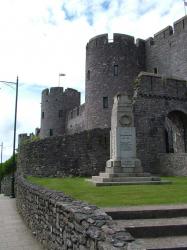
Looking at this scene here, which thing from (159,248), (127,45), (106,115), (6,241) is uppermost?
(127,45)

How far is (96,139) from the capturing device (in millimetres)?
→ 22172

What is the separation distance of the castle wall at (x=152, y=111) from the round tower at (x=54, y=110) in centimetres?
2220

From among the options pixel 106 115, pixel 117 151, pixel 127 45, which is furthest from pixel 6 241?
pixel 127 45

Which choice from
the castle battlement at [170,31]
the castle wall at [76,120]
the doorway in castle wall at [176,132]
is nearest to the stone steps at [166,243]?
the doorway in castle wall at [176,132]

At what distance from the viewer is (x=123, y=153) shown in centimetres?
1366

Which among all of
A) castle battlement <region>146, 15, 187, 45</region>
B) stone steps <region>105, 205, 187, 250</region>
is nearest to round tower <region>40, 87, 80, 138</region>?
castle battlement <region>146, 15, 187, 45</region>

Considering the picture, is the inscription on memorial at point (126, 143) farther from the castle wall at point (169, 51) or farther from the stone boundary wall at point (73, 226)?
the castle wall at point (169, 51)

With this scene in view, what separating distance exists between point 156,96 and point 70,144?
6.76m

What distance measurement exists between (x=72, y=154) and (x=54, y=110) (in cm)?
2308

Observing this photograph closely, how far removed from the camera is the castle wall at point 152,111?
22.7 metres

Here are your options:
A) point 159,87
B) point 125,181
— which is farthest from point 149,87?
point 125,181

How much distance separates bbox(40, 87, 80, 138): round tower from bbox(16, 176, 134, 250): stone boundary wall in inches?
1413

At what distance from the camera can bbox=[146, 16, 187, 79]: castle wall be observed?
27.4 meters

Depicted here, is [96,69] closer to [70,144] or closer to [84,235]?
[70,144]
